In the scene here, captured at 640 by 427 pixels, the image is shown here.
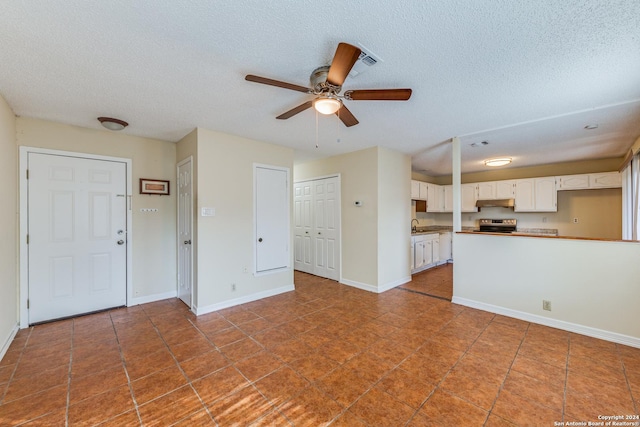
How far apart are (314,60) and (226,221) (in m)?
2.54

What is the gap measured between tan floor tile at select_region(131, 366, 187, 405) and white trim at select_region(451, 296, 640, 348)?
11.8 feet

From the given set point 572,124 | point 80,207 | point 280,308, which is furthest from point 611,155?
point 80,207

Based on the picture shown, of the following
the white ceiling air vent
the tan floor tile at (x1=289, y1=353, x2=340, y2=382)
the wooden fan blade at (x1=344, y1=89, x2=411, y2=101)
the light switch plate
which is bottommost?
the tan floor tile at (x1=289, y1=353, x2=340, y2=382)

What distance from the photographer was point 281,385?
6.68ft

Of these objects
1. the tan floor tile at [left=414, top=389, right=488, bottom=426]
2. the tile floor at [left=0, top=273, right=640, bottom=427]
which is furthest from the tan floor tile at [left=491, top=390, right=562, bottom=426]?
the tan floor tile at [left=414, top=389, right=488, bottom=426]

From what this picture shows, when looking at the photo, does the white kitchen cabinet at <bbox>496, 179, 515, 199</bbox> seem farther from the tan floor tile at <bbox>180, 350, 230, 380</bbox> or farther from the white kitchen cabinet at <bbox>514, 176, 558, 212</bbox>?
the tan floor tile at <bbox>180, 350, 230, 380</bbox>

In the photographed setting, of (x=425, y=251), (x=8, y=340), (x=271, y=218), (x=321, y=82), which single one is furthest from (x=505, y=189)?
(x=8, y=340)

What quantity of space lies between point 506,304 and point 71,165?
19.5ft

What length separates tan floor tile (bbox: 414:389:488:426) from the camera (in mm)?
1684

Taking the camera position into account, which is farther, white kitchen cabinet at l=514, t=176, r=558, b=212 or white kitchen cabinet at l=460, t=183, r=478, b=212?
white kitchen cabinet at l=460, t=183, r=478, b=212

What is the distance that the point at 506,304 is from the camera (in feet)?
11.2

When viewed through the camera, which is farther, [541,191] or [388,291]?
[541,191]

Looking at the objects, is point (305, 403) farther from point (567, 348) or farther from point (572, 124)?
point (572, 124)

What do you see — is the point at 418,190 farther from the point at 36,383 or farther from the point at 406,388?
the point at 36,383
